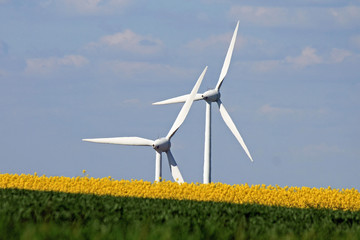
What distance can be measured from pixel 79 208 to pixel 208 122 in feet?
72.5

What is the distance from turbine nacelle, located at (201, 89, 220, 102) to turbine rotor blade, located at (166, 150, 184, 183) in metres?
4.77

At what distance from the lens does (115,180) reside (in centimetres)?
3172

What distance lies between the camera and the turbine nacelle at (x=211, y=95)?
4203 centimetres

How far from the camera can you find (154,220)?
17.0 meters

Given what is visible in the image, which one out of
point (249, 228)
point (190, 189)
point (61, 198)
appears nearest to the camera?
point (249, 228)

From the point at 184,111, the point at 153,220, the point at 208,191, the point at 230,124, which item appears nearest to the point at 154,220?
the point at 153,220

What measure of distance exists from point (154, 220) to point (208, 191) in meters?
13.0

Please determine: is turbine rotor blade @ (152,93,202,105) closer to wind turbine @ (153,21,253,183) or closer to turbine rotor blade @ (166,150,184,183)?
wind turbine @ (153,21,253,183)

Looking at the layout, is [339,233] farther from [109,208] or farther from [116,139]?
[116,139]

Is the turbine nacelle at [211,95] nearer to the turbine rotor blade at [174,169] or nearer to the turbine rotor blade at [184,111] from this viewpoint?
the turbine rotor blade at [184,111]

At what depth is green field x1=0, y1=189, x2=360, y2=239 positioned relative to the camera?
42.8 ft

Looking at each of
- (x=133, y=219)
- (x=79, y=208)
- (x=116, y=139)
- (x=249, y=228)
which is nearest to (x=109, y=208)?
(x=79, y=208)

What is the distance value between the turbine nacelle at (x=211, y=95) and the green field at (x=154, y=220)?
1987 centimetres

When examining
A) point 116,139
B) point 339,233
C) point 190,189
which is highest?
point 116,139
